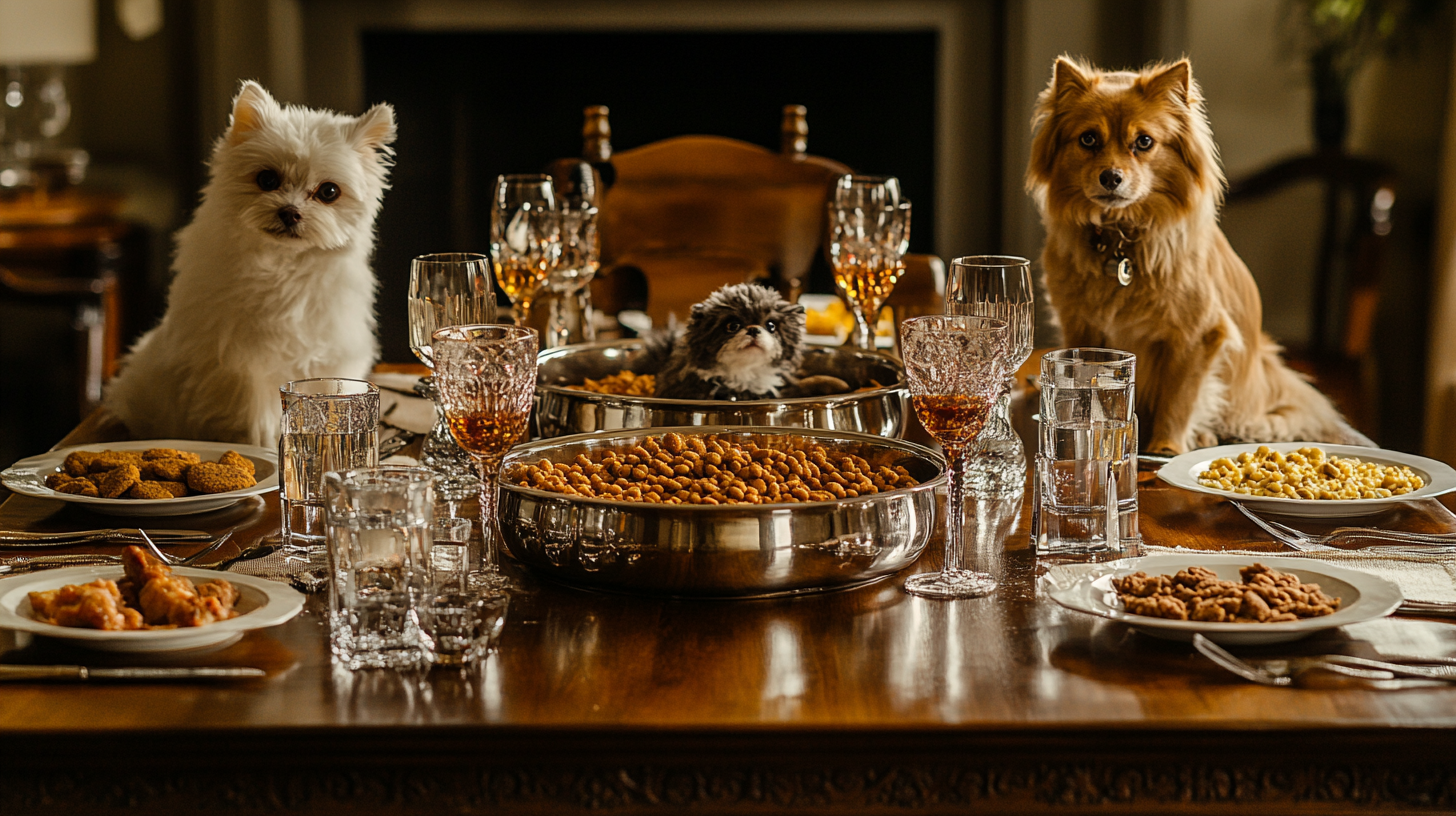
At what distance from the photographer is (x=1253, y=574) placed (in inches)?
41.2

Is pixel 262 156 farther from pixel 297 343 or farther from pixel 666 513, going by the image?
pixel 666 513

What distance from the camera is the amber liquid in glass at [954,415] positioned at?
1.16 meters

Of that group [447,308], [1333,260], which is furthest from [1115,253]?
[1333,260]

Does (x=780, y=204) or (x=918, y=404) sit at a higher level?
(x=780, y=204)

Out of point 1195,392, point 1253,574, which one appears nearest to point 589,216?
point 1195,392

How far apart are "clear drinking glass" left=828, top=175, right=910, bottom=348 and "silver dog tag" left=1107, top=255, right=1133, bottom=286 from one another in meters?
0.35

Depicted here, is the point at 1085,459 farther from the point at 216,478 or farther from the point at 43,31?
the point at 43,31

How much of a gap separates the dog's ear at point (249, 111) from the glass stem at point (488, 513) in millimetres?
818

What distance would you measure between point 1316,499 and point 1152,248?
70 cm

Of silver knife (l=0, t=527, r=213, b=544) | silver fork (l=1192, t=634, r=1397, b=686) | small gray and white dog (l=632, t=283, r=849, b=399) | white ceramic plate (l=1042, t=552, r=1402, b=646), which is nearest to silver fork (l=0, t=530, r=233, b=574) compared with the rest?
silver knife (l=0, t=527, r=213, b=544)

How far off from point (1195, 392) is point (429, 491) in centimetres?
133

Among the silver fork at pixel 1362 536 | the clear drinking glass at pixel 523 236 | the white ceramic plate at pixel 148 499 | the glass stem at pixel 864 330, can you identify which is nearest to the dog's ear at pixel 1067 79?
the glass stem at pixel 864 330

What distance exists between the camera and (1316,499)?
1338mm

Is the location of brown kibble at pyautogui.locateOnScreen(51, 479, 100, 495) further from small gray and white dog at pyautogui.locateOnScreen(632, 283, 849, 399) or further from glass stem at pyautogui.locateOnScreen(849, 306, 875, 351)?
Result: glass stem at pyautogui.locateOnScreen(849, 306, 875, 351)
